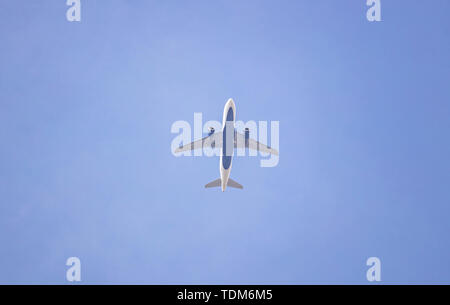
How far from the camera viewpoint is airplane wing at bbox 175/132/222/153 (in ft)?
215

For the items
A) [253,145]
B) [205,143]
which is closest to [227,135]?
[205,143]

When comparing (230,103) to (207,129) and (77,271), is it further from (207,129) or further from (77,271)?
(77,271)

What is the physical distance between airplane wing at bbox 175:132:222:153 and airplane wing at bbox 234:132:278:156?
10.2 ft

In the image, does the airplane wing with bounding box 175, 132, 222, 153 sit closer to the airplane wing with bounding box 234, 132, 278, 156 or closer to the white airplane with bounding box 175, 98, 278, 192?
the white airplane with bounding box 175, 98, 278, 192

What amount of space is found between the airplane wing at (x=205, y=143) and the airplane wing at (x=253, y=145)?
3099 mm

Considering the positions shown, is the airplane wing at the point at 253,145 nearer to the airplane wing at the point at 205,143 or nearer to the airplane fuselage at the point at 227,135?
the airplane wing at the point at 205,143

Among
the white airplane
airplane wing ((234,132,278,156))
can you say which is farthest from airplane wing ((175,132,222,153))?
airplane wing ((234,132,278,156))

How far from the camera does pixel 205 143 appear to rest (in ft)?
221

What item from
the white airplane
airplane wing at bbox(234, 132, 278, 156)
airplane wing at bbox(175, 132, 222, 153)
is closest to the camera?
the white airplane

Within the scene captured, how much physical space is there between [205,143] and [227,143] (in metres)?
8.56

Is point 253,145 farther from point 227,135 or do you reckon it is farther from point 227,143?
point 227,135

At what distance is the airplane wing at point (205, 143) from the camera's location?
6556 cm

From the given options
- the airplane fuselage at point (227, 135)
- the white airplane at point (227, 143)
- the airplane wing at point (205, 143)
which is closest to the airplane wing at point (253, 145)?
the white airplane at point (227, 143)
